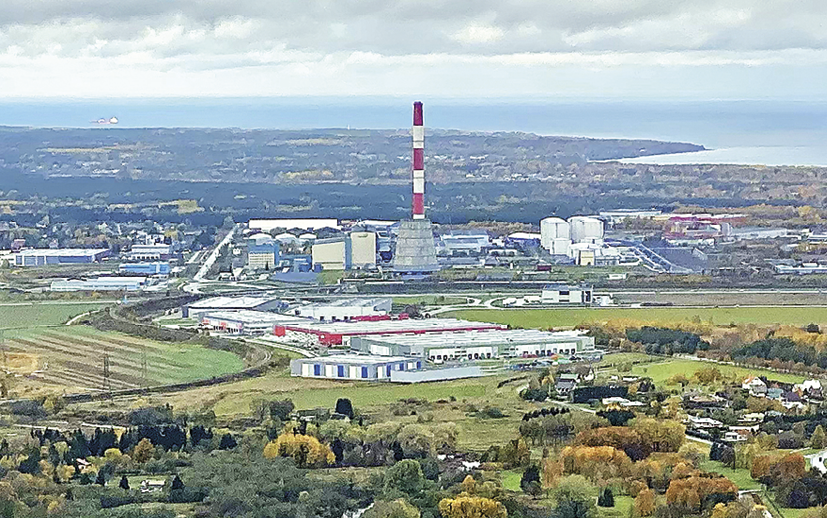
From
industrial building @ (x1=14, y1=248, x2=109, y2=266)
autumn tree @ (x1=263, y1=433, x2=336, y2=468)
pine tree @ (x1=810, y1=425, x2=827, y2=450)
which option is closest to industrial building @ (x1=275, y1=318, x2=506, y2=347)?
autumn tree @ (x1=263, y1=433, x2=336, y2=468)

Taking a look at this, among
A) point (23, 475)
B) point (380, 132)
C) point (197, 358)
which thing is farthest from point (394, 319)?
point (380, 132)

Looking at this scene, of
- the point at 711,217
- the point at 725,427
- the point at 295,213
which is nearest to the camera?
the point at 725,427

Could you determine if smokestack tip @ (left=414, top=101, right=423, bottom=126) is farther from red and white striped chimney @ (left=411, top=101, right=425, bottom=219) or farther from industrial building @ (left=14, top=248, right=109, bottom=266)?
industrial building @ (left=14, top=248, right=109, bottom=266)

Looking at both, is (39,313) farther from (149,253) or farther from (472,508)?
(472,508)

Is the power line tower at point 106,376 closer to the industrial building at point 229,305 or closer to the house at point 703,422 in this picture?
the industrial building at point 229,305

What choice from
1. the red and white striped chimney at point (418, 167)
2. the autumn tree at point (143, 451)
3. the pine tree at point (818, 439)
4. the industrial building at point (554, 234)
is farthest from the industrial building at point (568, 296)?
the autumn tree at point (143, 451)

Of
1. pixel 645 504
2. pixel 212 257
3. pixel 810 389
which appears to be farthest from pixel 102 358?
pixel 212 257

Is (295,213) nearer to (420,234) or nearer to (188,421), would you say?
(420,234)
